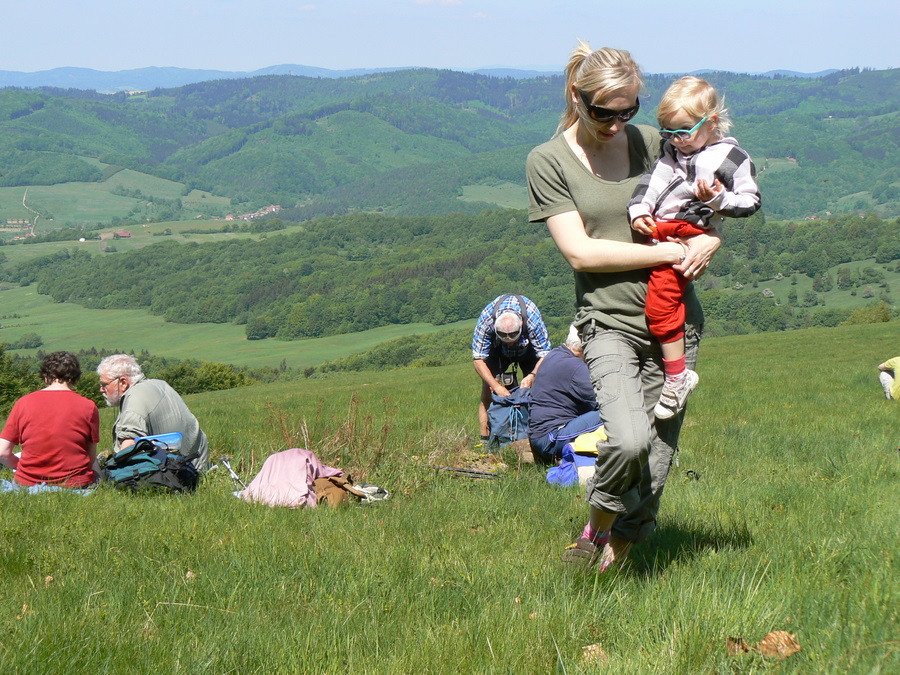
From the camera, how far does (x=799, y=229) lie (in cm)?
13038

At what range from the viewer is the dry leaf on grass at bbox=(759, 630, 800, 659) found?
2531 millimetres

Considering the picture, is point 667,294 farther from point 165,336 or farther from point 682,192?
point 165,336

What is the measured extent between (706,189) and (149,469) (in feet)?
14.7

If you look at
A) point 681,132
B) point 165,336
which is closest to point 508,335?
point 681,132

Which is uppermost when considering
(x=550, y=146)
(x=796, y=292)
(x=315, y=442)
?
(x=550, y=146)

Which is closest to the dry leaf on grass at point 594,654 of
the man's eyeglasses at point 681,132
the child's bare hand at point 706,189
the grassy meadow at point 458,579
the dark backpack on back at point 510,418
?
the grassy meadow at point 458,579

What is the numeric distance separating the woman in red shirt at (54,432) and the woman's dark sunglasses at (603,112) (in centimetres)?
A: 455

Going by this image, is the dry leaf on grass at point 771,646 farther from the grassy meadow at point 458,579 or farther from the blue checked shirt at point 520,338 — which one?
the blue checked shirt at point 520,338

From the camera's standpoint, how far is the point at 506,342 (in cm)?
801

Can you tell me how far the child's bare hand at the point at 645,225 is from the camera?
125 inches

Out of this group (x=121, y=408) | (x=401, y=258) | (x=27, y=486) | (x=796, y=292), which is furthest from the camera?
(x=401, y=258)

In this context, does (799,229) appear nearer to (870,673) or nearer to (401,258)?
(401,258)

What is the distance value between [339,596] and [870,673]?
1904 mm

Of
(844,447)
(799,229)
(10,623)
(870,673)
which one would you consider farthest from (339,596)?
(799,229)
